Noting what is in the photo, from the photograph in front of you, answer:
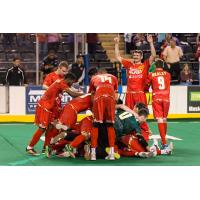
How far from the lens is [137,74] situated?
14523 millimetres

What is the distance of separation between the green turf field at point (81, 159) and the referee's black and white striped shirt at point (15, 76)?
2.26 metres

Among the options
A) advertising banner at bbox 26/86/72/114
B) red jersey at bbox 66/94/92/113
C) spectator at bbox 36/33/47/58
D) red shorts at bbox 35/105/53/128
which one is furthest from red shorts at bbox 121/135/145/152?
spectator at bbox 36/33/47/58

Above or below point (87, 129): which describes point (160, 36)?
above

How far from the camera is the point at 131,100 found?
14695mm

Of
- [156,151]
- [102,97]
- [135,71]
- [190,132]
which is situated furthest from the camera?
[190,132]

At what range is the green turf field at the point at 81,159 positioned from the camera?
12.4 meters

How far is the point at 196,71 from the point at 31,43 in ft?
19.2

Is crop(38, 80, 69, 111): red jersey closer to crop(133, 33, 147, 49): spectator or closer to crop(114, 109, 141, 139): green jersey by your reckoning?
crop(114, 109, 141, 139): green jersey

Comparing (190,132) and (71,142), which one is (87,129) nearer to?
(71,142)

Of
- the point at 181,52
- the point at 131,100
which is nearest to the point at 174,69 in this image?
the point at 181,52

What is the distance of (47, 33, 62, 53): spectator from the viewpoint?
74.4 feet

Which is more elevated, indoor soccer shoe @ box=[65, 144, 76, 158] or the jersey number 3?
the jersey number 3

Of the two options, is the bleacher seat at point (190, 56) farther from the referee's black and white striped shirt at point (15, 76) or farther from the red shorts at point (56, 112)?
the red shorts at point (56, 112)

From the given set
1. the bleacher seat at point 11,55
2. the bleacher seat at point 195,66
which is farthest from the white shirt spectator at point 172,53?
the bleacher seat at point 11,55
